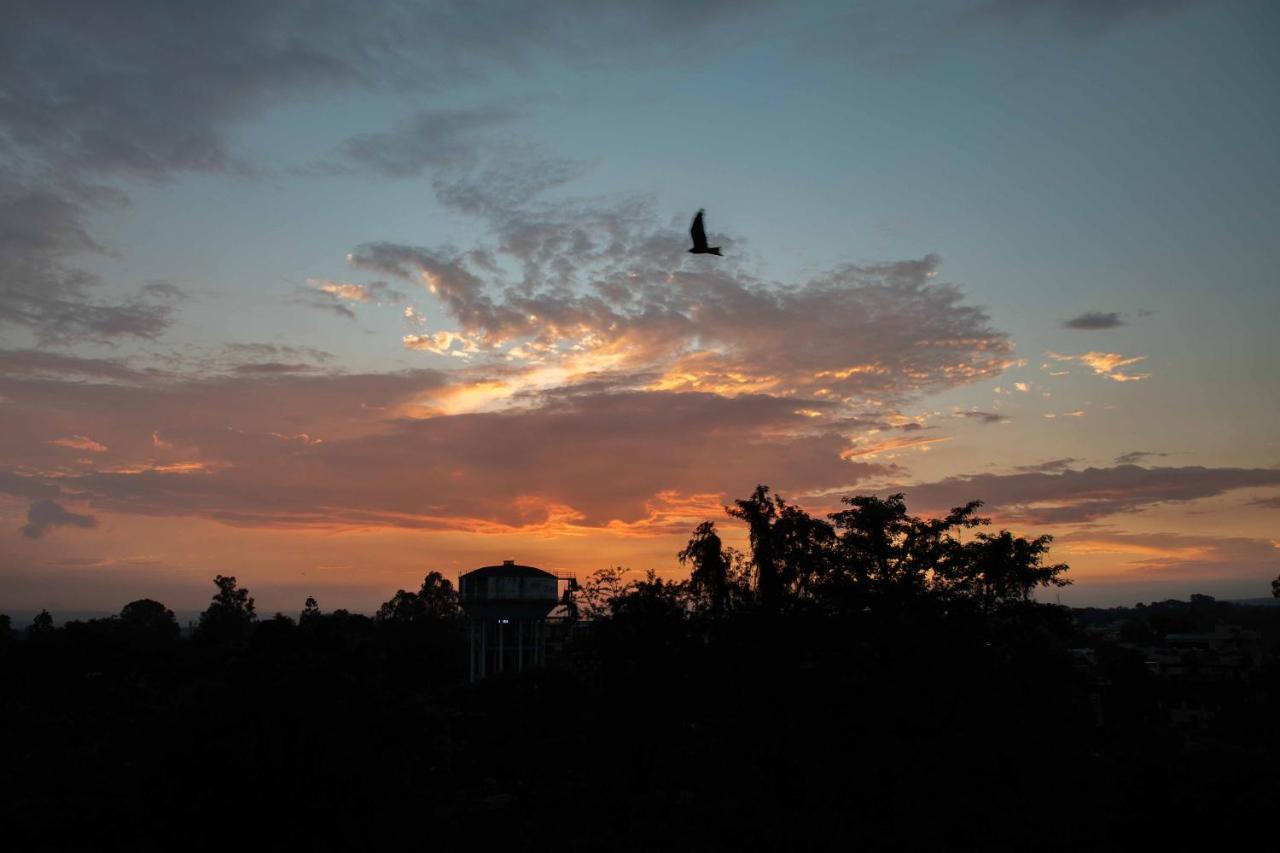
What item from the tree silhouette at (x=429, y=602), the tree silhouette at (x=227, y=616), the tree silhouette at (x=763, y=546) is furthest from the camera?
the tree silhouette at (x=429, y=602)

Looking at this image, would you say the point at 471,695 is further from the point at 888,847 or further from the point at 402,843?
the point at 888,847

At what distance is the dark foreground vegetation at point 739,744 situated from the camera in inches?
1102

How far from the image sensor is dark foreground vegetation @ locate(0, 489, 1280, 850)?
91.8 ft

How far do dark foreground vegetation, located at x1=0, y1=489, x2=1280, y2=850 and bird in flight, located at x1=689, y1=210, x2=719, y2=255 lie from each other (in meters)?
17.4

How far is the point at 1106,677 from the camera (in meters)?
79.9

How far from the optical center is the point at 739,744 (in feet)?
115

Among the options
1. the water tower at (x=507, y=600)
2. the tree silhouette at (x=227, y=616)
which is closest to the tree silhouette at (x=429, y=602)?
the tree silhouette at (x=227, y=616)

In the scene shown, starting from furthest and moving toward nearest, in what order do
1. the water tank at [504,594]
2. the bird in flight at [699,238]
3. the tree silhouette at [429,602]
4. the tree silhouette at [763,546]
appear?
the tree silhouette at [429,602]
the water tank at [504,594]
the tree silhouette at [763,546]
the bird in flight at [699,238]

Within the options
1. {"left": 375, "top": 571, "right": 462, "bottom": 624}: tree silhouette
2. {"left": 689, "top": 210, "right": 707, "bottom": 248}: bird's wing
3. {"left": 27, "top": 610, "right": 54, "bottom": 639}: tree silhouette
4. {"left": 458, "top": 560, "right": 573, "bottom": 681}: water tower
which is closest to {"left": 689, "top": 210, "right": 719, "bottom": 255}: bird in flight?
{"left": 689, "top": 210, "right": 707, "bottom": 248}: bird's wing

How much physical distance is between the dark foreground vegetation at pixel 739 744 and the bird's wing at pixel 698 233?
56.9 feet

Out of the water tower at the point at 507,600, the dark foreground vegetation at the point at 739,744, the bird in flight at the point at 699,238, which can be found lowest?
the dark foreground vegetation at the point at 739,744

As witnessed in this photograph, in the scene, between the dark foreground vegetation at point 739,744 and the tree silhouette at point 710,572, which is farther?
the tree silhouette at point 710,572

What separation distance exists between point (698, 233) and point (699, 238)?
12 centimetres

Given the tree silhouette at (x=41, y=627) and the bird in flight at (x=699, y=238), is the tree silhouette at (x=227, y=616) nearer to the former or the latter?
the tree silhouette at (x=41, y=627)
